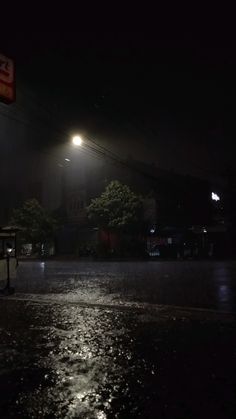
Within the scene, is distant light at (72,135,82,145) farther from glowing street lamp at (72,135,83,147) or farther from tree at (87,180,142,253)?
tree at (87,180,142,253)

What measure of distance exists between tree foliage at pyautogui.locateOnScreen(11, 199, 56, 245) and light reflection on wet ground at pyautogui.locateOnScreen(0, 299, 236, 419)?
3883cm

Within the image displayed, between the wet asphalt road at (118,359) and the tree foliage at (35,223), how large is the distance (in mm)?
36161

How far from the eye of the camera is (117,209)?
39750 millimetres

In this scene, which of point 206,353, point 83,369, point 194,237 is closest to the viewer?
point 83,369

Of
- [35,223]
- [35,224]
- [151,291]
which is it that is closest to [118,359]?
[151,291]

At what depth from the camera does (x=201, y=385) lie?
5008mm

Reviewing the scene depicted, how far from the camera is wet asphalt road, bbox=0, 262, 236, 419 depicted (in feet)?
14.6

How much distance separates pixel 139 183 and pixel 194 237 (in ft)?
29.7

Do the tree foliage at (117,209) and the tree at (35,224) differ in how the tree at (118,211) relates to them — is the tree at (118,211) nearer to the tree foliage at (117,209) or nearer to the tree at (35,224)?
the tree foliage at (117,209)

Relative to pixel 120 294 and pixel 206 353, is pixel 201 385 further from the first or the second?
pixel 120 294

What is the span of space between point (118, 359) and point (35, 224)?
4288 centimetres

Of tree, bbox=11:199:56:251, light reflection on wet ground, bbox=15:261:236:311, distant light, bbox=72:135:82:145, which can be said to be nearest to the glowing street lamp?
distant light, bbox=72:135:82:145

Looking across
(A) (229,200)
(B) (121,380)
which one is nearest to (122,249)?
(A) (229,200)

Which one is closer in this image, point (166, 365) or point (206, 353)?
point (166, 365)
